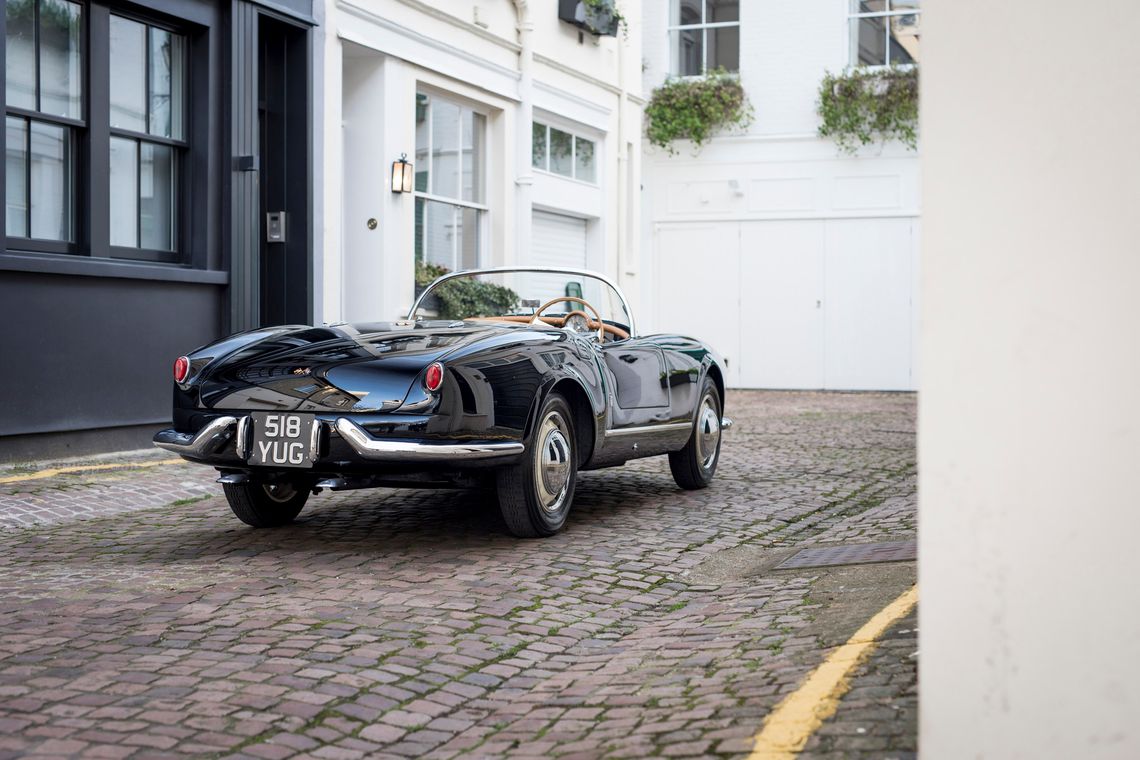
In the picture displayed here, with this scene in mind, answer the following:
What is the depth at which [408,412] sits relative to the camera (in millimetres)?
5680

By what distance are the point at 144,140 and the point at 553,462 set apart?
568 centimetres

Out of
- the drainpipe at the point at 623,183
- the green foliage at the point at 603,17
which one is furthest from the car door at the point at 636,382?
the drainpipe at the point at 623,183

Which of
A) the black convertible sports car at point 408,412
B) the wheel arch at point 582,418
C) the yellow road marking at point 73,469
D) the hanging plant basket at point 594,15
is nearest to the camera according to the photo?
the black convertible sports car at point 408,412

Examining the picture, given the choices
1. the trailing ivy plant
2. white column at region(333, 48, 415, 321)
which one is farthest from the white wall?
the trailing ivy plant

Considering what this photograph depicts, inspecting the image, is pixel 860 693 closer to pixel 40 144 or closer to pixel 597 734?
pixel 597 734

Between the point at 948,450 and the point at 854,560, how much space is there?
3.36m

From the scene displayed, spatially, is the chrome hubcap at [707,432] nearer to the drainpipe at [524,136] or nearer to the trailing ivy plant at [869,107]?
the drainpipe at [524,136]

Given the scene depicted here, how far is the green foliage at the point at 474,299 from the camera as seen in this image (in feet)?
31.8

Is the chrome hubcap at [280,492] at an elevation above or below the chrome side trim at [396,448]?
below

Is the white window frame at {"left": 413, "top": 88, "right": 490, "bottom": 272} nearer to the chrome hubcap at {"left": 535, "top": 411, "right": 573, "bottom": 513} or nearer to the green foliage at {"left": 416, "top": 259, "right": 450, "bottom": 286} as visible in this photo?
the green foliage at {"left": 416, "top": 259, "right": 450, "bottom": 286}

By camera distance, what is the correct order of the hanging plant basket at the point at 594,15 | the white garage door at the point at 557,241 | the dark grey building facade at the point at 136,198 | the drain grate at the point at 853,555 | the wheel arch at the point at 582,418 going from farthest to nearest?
the white garage door at the point at 557,241 → the hanging plant basket at the point at 594,15 → the dark grey building facade at the point at 136,198 → the wheel arch at the point at 582,418 → the drain grate at the point at 853,555

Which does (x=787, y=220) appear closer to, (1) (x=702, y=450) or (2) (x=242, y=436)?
(1) (x=702, y=450)

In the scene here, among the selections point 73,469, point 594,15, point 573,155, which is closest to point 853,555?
point 73,469

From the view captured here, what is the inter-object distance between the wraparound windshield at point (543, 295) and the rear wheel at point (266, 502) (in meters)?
1.36
